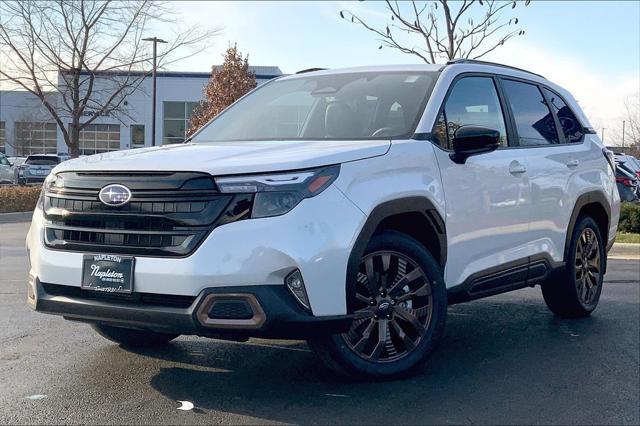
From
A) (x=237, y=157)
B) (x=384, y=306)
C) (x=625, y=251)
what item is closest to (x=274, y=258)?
(x=237, y=157)

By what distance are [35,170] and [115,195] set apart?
34.5 meters

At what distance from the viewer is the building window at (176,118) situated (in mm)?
60094

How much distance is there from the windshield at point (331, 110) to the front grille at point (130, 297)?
5.11ft

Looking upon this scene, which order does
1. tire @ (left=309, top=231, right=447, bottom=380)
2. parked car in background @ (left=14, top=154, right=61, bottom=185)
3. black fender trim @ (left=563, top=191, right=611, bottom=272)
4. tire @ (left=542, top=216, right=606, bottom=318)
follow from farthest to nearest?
parked car in background @ (left=14, top=154, right=61, bottom=185) < tire @ (left=542, top=216, right=606, bottom=318) < black fender trim @ (left=563, top=191, right=611, bottom=272) < tire @ (left=309, top=231, right=447, bottom=380)

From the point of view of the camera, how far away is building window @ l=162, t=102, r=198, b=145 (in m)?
60.1

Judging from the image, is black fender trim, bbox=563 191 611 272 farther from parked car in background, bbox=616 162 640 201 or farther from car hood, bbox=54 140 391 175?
parked car in background, bbox=616 162 640 201

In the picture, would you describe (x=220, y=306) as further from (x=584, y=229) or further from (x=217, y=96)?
(x=217, y=96)

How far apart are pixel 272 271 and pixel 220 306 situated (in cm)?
30

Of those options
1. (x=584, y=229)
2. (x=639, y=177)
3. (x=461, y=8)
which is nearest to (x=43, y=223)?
(x=584, y=229)

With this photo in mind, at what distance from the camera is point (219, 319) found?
375 centimetres

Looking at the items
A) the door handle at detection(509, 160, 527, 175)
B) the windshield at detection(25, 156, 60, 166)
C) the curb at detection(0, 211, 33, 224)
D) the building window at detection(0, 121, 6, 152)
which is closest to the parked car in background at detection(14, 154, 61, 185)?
the windshield at detection(25, 156, 60, 166)

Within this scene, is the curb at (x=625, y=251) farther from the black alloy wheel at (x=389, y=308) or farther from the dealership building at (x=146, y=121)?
the dealership building at (x=146, y=121)

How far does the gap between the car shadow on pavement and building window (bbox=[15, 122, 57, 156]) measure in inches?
2414

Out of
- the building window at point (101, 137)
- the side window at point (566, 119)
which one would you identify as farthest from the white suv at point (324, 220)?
the building window at point (101, 137)
